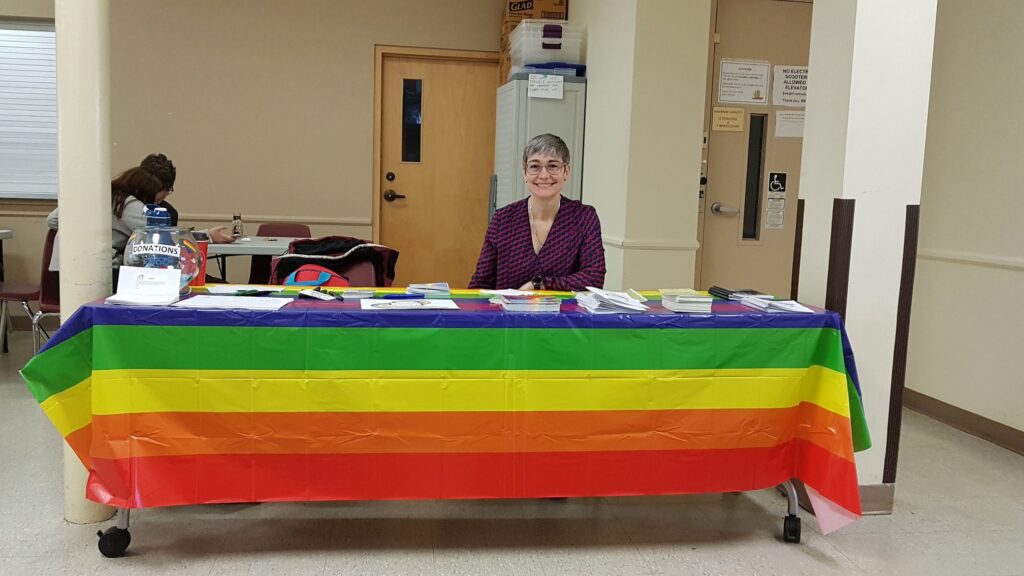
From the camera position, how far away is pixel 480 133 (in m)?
6.50

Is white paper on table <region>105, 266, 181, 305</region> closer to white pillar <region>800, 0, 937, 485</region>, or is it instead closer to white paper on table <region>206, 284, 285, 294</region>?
white paper on table <region>206, 284, 285, 294</region>

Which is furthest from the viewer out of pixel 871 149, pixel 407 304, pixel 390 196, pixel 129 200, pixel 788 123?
pixel 390 196

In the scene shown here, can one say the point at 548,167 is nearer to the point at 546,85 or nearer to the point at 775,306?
the point at 775,306

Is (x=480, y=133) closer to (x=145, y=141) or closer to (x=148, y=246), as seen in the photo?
(x=145, y=141)

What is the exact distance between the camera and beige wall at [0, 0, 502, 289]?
598cm

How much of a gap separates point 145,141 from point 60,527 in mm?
4071

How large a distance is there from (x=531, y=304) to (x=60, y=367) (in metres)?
1.35

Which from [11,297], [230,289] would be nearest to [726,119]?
[230,289]

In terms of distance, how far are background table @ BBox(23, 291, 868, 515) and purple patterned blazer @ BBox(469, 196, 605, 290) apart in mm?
595

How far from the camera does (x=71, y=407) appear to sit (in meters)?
2.31

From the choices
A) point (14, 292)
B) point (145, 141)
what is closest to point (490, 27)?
point (145, 141)

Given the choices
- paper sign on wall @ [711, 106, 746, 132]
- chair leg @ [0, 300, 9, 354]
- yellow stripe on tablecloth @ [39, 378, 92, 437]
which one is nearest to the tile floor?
yellow stripe on tablecloth @ [39, 378, 92, 437]

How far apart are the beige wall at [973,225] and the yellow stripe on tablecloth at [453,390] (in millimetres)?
1970

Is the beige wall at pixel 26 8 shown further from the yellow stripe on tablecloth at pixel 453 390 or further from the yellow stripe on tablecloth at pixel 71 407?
the yellow stripe on tablecloth at pixel 453 390
